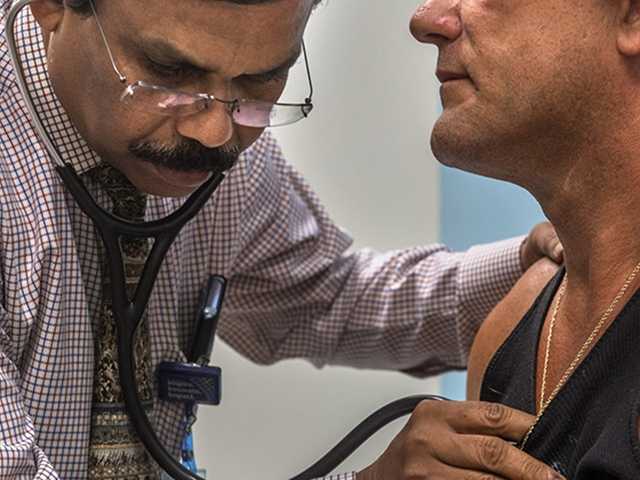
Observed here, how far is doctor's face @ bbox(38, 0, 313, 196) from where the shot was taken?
5.30 ft

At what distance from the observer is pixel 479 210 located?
301 cm

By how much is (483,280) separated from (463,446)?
793 millimetres

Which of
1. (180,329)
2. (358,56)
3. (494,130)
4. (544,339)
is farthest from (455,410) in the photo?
(358,56)

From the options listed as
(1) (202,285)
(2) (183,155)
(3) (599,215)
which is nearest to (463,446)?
(3) (599,215)

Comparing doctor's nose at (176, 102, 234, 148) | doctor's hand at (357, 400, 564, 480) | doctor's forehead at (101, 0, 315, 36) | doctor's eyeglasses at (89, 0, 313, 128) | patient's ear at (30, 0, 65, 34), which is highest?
patient's ear at (30, 0, 65, 34)

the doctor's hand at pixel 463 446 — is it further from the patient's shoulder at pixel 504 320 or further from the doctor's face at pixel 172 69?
the doctor's face at pixel 172 69

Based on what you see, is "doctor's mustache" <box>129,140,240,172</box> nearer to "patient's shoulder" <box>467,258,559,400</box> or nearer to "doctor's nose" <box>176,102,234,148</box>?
"doctor's nose" <box>176,102,234,148</box>

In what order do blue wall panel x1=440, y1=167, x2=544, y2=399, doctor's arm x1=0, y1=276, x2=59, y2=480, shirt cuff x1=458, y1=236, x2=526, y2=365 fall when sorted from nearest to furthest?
doctor's arm x1=0, y1=276, x2=59, y2=480
shirt cuff x1=458, y1=236, x2=526, y2=365
blue wall panel x1=440, y1=167, x2=544, y2=399

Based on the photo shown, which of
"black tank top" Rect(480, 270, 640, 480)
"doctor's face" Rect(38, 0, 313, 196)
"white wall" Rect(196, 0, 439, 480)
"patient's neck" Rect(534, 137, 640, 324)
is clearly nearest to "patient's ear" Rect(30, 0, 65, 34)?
"doctor's face" Rect(38, 0, 313, 196)

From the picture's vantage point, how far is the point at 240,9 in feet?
5.30

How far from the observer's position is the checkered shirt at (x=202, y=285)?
1.79m

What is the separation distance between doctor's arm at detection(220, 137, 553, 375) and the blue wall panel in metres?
0.57

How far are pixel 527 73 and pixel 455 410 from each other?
1.37 feet

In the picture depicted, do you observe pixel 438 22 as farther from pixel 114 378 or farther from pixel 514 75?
pixel 114 378
